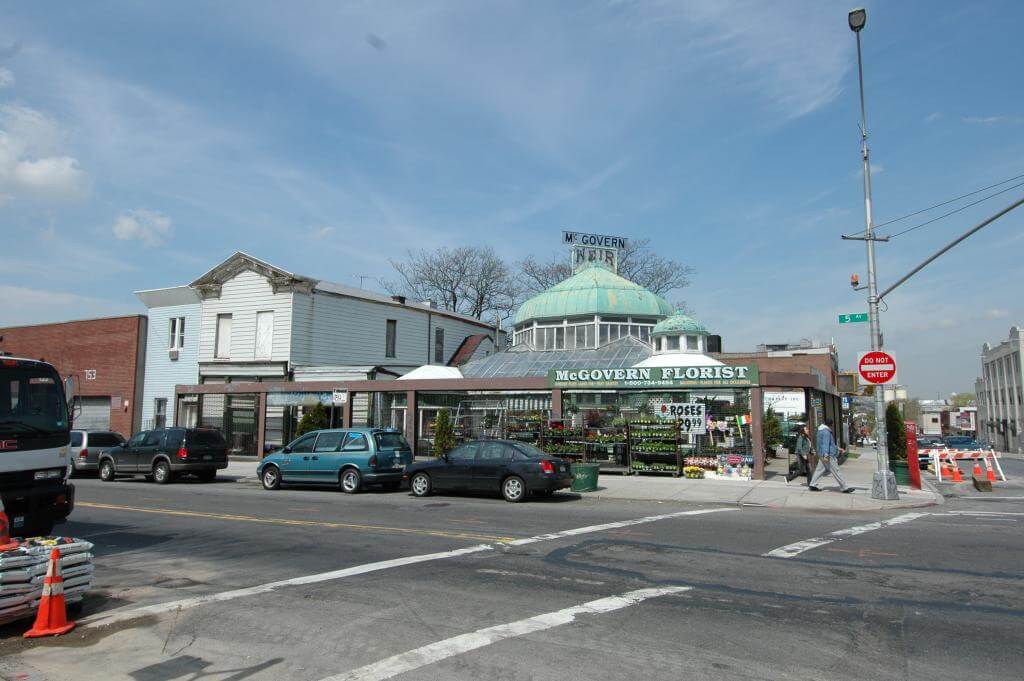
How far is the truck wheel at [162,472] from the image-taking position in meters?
22.5

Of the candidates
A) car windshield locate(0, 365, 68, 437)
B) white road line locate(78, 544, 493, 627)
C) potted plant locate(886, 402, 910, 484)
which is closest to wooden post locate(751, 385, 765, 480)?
potted plant locate(886, 402, 910, 484)

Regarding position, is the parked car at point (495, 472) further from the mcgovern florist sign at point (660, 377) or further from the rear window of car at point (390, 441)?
the mcgovern florist sign at point (660, 377)

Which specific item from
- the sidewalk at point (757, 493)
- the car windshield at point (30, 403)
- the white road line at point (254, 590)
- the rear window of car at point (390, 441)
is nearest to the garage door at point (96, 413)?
the rear window of car at point (390, 441)

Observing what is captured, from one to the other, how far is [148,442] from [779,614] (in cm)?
2184

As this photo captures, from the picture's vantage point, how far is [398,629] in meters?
6.36

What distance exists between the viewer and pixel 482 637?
6.10 meters

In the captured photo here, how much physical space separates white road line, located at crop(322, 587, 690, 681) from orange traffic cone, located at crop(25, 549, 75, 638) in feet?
9.90

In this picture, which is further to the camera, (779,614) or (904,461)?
(904,461)

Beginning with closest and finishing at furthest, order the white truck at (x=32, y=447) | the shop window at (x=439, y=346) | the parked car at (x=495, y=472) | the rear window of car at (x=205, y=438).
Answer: the white truck at (x=32, y=447) → the parked car at (x=495, y=472) → the rear window of car at (x=205, y=438) → the shop window at (x=439, y=346)

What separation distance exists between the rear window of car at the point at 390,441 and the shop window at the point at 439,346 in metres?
20.2

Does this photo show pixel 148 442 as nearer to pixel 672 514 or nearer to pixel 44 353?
pixel 672 514

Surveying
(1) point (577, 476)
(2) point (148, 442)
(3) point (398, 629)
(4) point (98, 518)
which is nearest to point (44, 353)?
(2) point (148, 442)

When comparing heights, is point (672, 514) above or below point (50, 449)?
below

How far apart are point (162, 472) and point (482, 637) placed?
19.7 m
